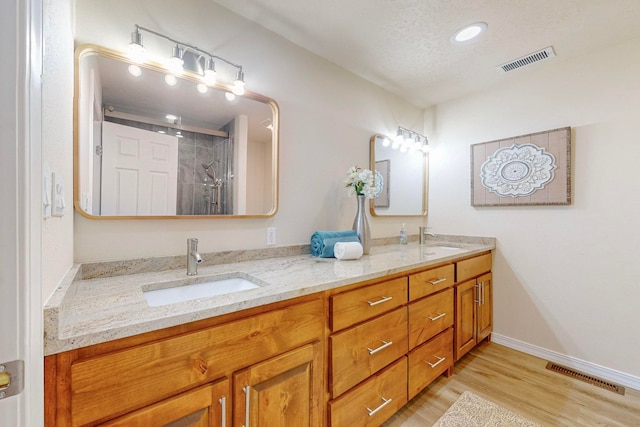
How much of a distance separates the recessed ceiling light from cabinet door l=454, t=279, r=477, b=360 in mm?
1704

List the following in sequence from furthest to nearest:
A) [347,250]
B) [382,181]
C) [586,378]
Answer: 1. [382,181]
2. [586,378]
3. [347,250]

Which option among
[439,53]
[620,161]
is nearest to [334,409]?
[439,53]

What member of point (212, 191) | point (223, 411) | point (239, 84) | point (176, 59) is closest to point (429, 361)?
point (223, 411)

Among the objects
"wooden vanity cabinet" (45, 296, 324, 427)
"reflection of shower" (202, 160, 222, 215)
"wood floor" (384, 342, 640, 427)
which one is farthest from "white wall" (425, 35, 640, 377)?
"reflection of shower" (202, 160, 222, 215)

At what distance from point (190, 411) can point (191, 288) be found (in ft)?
1.71

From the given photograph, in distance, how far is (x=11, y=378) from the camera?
1.42ft

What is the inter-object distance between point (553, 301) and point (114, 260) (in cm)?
298

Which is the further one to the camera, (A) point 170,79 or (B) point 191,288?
(A) point 170,79

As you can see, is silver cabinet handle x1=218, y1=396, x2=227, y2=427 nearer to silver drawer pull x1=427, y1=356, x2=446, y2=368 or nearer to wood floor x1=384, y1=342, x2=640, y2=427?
wood floor x1=384, y1=342, x2=640, y2=427

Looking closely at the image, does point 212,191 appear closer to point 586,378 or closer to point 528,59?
point 528,59

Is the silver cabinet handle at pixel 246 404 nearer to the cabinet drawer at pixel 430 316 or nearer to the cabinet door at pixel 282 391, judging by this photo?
the cabinet door at pixel 282 391

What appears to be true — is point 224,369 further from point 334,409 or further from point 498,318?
point 498,318

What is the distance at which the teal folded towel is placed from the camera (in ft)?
5.73

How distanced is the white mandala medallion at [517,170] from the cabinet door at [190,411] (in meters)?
2.56
